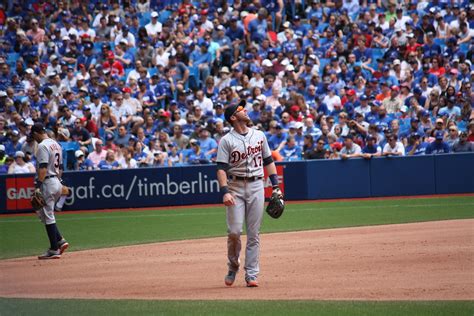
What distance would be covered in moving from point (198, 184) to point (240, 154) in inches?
503

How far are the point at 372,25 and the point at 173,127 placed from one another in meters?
6.37

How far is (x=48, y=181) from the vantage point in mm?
13781

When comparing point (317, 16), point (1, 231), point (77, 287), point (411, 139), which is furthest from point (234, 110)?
point (317, 16)

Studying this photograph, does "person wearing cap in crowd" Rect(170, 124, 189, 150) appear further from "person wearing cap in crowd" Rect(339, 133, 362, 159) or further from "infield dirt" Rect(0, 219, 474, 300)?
"infield dirt" Rect(0, 219, 474, 300)

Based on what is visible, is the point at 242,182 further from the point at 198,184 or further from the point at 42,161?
the point at 198,184

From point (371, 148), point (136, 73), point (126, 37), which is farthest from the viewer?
point (126, 37)

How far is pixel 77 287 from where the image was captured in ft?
35.8

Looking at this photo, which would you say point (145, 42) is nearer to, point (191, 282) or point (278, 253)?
point (278, 253)

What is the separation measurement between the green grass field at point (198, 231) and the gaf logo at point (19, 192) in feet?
3.25

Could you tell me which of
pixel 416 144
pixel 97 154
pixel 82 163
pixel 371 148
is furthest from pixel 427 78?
pixel 82 163

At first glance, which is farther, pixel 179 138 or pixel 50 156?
pixel 179 138

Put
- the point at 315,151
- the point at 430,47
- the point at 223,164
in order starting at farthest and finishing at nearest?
the point at 430,47 → the point at 315,151 → the point at 223,164

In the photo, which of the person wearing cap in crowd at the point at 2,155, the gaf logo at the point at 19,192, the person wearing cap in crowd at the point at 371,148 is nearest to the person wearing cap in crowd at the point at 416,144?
the person wearing cap in crowd at the point at 371,148

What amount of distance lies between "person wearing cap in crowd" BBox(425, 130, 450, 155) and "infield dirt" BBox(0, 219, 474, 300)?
641 centimetres
